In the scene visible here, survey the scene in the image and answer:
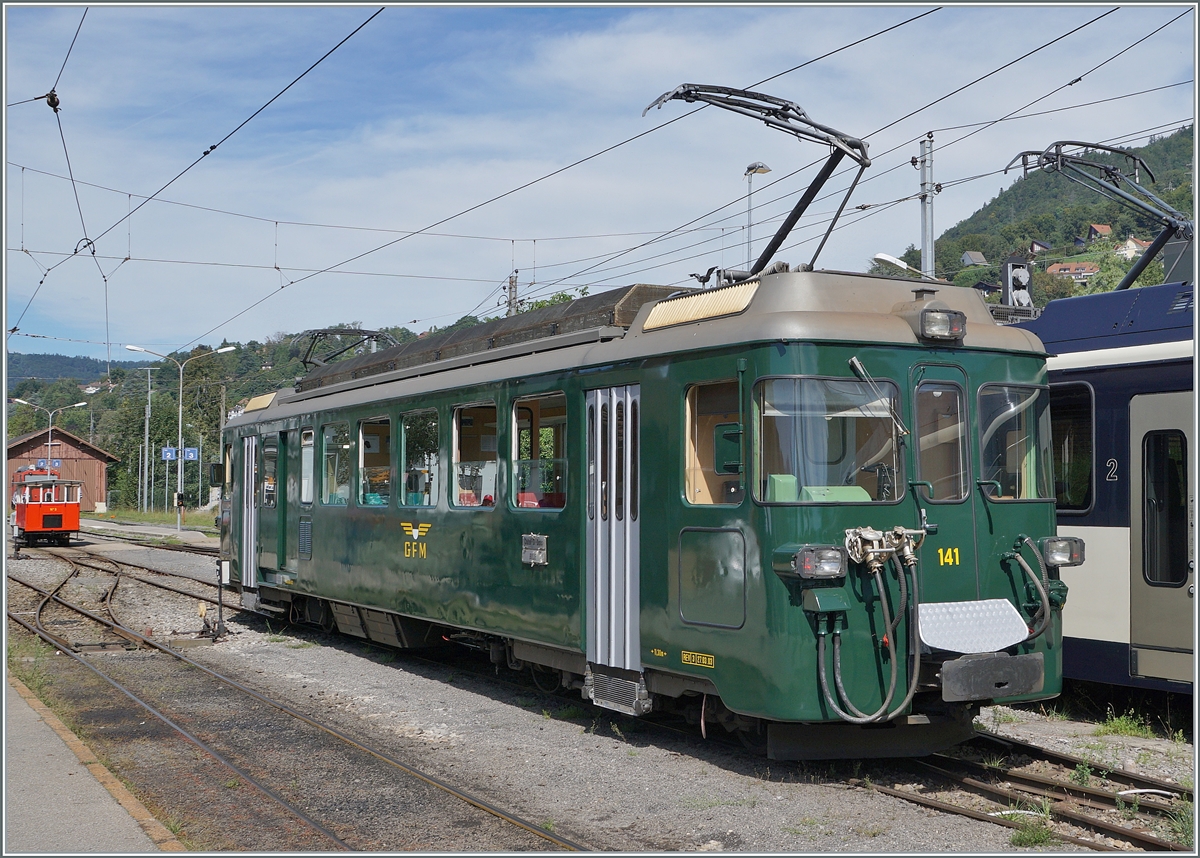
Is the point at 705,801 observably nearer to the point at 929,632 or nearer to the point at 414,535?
the point at 929,632

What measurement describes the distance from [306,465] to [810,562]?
8683 millimetres

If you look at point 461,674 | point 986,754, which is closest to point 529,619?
point 461,674

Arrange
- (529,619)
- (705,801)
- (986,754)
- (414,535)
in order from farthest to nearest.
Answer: (414,535)
(529,619)
(986,754)
(705,801)

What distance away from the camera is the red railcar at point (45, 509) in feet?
123

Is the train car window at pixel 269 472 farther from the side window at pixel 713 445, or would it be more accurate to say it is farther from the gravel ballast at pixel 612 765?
the side window at pixel 713 445

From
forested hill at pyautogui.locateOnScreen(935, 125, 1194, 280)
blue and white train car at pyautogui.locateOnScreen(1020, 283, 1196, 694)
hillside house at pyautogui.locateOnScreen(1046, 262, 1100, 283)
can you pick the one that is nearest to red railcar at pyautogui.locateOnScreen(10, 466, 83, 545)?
forested hill at pyautogui.locateOnScreen(935, 125, 1194, 280)

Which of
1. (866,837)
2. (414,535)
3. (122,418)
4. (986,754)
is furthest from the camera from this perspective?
(122,418)

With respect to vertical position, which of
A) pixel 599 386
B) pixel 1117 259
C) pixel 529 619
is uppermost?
pixel 1117 259

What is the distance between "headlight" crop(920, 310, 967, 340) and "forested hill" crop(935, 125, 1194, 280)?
27265mm

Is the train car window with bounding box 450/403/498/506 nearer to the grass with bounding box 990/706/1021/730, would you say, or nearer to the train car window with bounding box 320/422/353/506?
the train car window with bounding box 320/422/353/506

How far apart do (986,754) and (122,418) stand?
96.6 m

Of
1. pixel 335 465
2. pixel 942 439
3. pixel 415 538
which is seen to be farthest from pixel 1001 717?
pixel 335 465

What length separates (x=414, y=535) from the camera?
445 inches

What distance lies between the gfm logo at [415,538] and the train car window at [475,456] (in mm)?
722
